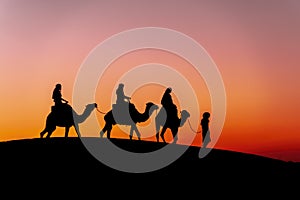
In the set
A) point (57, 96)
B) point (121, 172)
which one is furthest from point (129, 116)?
point (121, 172)

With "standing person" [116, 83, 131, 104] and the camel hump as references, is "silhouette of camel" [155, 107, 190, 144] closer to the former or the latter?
"standing person" [116, 83, 131, 104]

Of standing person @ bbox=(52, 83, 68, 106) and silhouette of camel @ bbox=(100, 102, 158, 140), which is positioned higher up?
standing person @ bbox=(52, 83, 68, 106)

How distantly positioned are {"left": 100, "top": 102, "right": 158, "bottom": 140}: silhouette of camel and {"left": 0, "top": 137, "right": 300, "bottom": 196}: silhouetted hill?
3.70 feet

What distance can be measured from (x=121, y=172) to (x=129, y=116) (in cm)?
499

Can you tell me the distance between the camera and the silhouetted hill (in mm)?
24547

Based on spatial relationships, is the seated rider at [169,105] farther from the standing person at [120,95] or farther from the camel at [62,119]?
the camel at [62,119]

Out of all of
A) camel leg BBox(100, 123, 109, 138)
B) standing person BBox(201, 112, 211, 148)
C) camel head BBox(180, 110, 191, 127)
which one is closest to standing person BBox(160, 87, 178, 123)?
camel head BBox(180, 110, 191, 127)

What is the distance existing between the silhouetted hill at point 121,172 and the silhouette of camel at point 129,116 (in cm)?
113

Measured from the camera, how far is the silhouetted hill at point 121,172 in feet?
80.5

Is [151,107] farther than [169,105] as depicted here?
Yes

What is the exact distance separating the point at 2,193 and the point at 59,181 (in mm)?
2664

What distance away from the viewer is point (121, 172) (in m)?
26.3

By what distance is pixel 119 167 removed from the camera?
27.0 m

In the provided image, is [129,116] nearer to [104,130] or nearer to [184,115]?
[104,130]
